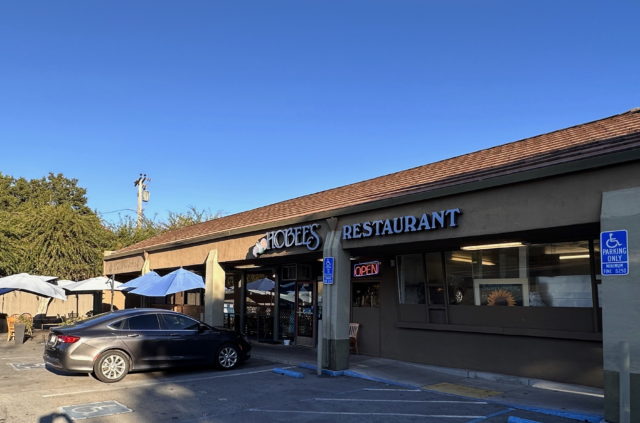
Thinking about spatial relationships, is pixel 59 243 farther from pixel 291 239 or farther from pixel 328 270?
Answer: pixel 328 270

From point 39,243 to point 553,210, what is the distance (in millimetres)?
24428

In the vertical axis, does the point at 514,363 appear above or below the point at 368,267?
below

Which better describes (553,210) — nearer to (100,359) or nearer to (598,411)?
(598,411)

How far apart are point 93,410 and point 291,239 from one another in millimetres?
6670

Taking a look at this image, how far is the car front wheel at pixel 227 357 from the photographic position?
12.4 meters

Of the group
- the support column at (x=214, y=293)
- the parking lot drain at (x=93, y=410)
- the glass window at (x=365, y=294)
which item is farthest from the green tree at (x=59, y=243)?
the parking lot drain at (x=93, y=410)

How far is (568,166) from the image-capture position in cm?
831

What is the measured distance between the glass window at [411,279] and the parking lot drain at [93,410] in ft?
25.7

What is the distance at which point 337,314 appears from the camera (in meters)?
12.1

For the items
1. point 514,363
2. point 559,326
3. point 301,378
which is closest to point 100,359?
point 301,378

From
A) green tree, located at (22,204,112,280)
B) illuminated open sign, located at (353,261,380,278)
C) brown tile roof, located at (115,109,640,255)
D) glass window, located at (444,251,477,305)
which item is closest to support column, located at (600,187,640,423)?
brown tile roof, located at (115,109,640,255)

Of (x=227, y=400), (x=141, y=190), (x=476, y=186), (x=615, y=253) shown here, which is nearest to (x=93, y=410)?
(x=227, y=400)

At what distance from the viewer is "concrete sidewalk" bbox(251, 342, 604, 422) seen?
8.89m

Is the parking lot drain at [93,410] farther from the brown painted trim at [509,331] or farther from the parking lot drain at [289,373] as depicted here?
the brown painted trim at [509,331]
